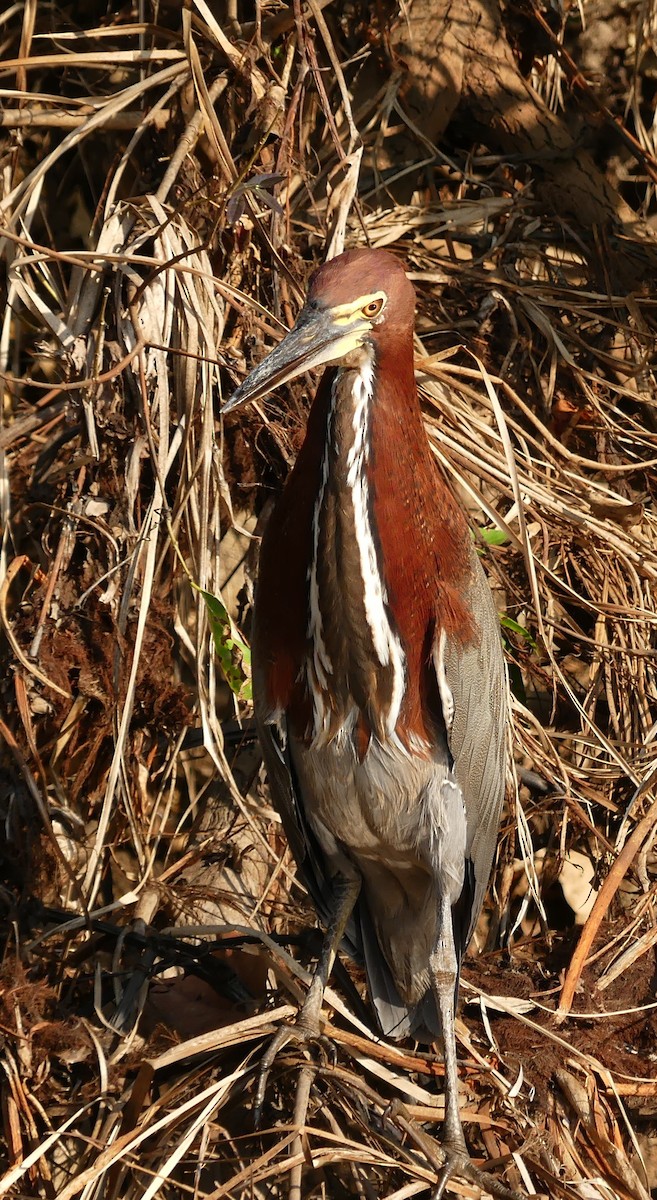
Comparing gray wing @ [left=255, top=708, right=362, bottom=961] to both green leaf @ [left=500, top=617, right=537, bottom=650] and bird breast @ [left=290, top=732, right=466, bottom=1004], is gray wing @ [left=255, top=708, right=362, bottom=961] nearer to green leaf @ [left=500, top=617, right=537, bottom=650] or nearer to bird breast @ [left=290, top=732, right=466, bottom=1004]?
bird breast @ [left=290, top=732, right=466, bottom=1004]

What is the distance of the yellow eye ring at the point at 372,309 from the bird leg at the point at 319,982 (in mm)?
1377

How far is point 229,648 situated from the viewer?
3.24 metres

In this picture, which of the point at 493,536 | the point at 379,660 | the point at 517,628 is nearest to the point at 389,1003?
the point at 379,660

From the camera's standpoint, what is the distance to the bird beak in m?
2.31

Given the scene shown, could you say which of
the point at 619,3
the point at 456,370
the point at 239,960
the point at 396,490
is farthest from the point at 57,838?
the point at 619,3

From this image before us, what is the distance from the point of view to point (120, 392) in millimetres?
3338

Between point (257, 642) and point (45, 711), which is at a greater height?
point (257, 642)

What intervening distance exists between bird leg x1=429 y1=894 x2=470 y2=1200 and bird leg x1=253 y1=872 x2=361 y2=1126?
24 centimetres

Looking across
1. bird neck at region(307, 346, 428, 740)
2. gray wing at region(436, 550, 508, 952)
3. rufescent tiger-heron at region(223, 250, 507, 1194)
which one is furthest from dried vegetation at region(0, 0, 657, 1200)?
bird neck at region(307, 346, 428, 740)

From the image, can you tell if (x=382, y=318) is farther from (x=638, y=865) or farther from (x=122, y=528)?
(x=638, y=865)

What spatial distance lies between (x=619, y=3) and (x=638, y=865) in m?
2.84

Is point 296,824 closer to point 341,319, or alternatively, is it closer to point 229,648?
point 229,648

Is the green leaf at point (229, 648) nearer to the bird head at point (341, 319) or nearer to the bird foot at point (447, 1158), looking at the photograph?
the bird head at point (341, 319)

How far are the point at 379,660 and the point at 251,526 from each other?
118cm
